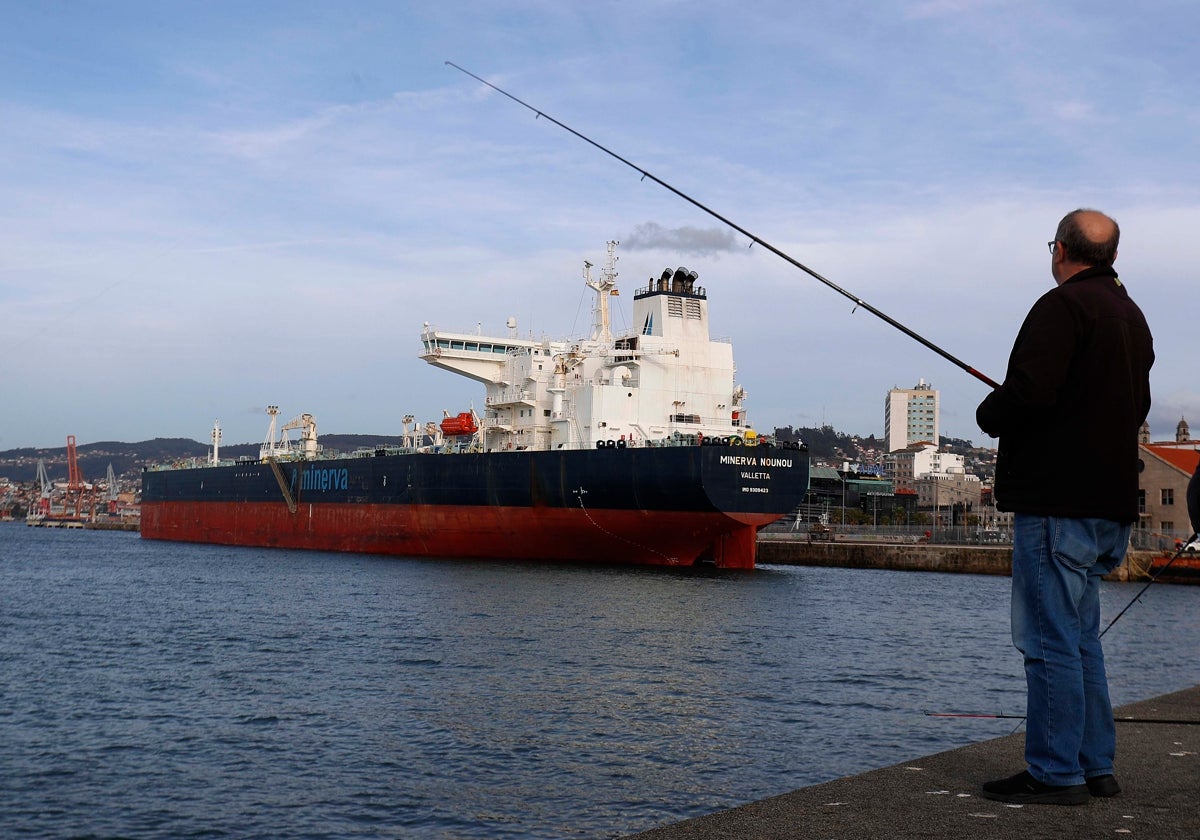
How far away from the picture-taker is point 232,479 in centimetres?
4675

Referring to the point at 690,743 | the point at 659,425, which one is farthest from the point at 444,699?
the point at 659,425

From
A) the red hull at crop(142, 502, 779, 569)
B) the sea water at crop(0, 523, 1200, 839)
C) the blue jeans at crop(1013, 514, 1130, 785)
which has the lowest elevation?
the sea water at crop(0, 523, 1200, 839)

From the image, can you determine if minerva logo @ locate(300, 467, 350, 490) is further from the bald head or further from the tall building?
the tall building

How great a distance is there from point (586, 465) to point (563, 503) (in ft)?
4.73

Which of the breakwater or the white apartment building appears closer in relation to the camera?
the breakwater

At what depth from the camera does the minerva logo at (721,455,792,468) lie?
1113 inches

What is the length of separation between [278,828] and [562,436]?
26.3 m

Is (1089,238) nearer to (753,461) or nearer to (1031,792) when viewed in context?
(1031,792)

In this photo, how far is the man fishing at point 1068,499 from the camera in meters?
3.65

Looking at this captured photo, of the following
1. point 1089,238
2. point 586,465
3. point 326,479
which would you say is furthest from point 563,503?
point 1089,238

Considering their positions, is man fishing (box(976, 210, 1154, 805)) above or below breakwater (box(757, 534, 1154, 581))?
above

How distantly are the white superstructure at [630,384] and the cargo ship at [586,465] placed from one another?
1.8 inches

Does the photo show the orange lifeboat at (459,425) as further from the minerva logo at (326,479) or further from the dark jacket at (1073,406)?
the dark jacket at (1073,406)

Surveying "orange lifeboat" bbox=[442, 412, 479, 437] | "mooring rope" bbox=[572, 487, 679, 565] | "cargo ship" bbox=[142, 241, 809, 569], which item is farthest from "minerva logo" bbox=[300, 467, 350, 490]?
"mooring rope" bbox=[572, 487, 679, 565]
